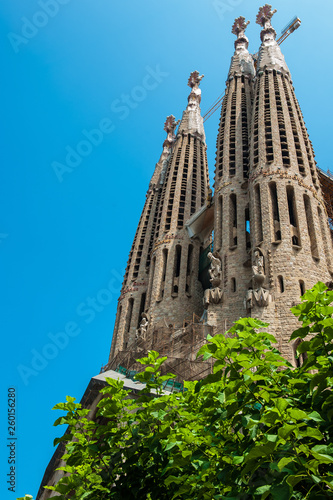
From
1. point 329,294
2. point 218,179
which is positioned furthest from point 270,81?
point 329,294

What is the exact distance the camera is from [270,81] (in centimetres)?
3788

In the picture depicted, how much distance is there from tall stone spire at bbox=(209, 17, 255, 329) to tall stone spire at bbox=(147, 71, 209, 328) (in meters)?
5.32

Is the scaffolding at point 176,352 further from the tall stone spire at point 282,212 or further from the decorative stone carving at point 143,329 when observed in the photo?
the tall stone spire at point 282,212

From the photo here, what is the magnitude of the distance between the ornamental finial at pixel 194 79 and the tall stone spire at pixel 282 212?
66.6 feet

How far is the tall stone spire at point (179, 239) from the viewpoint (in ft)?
116

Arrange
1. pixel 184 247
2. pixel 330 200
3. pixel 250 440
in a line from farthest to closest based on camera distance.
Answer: pixel 330 200, pixel 184 247, pixel 250 440

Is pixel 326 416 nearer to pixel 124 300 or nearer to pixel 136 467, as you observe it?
→ pixel 136 467

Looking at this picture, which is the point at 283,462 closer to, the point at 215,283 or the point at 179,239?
the point at 215,283

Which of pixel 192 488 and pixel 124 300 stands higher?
pixel 124 300

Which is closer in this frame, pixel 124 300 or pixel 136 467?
pixel 136 467

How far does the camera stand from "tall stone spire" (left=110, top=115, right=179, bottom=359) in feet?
123

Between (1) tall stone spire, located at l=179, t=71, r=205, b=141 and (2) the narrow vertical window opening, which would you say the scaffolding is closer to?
(2) the narrow vertical window opening

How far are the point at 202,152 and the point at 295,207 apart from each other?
22.2m

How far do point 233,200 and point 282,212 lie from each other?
6406mm
